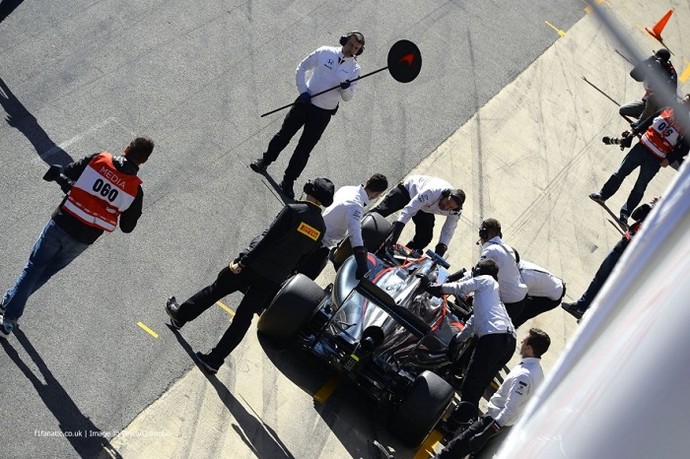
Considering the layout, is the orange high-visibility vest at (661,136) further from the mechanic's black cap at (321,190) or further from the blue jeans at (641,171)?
the mechanic's black cap at (321,190)

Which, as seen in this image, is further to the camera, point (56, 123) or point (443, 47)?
point (443, 47)

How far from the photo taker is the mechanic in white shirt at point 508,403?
7812 mm

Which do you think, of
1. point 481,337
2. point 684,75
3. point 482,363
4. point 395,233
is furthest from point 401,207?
point 684,75

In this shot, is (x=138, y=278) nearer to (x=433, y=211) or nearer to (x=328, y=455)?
(x=328, y=455)

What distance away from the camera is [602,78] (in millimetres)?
16250

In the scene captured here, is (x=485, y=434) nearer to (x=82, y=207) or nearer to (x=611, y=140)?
(x=82, y=207)

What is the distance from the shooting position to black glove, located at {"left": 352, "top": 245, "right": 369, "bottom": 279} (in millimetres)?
8938

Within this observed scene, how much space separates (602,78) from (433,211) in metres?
7.28

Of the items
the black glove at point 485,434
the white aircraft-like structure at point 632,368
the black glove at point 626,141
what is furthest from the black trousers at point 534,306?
the white aircraft-like structure at point 632,368

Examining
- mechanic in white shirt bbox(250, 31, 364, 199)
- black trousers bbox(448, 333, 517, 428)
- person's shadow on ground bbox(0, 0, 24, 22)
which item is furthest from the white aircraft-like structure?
person's shadow on ground bbox(0, 0, 24, 22)

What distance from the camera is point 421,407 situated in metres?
8.11

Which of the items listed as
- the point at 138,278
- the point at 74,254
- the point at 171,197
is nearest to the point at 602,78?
the point at 171,197

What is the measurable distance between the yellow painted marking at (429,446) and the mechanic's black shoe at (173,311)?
7.73ft

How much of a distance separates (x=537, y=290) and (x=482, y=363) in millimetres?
1629
